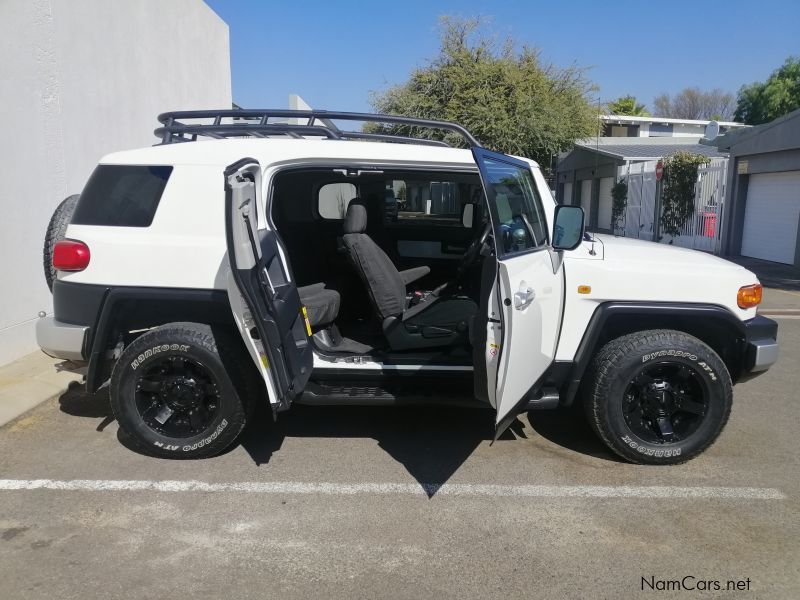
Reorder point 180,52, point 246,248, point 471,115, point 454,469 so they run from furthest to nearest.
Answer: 1. point 471,115
2. point 180,52
3. point 454,469
4. point 246,248

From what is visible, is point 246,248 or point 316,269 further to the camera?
point 316,269

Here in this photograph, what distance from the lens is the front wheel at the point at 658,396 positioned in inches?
149

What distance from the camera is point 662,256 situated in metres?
4.02

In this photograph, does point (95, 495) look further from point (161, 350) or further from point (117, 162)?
point (117, 162)

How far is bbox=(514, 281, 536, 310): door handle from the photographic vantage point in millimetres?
3270

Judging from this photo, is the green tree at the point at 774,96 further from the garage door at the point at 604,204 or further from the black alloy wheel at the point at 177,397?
the black alloy wheel at the point at 177,397

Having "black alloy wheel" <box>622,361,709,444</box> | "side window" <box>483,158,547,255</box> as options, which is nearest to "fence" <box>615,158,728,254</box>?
"black alloy wheel" <box>622,361,709,444</box>

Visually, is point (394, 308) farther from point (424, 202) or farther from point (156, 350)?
point (156, 350)

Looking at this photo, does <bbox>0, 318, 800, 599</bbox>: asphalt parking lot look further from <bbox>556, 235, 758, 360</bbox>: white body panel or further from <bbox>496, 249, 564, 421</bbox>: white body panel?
<bbox>556, 235, 758, 360</bbox>: white body panel

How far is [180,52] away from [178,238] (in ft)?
25.0

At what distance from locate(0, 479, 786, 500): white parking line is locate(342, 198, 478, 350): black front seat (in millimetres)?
986

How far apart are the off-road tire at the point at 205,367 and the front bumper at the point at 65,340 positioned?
9.8 inches

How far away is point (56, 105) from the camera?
263 inches

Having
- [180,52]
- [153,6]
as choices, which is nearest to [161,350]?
[153,6]
